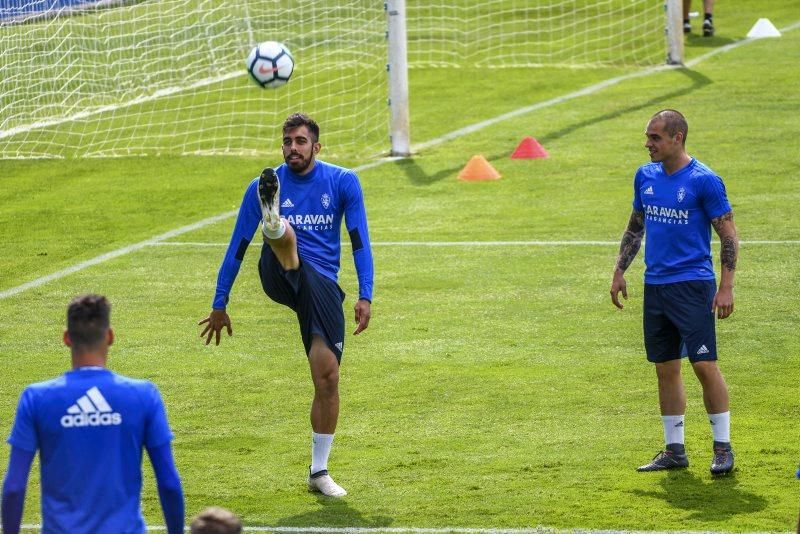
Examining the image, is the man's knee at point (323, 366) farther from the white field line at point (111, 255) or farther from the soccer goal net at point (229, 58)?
the soccer goal net at point (229, 58)

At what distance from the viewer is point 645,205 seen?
9.02 m

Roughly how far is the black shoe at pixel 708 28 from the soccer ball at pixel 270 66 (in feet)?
36.2

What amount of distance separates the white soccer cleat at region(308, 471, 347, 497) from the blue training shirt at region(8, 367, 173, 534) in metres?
3.22

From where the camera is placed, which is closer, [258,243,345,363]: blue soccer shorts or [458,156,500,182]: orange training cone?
[258,243,345,363]: blue soccer shorts

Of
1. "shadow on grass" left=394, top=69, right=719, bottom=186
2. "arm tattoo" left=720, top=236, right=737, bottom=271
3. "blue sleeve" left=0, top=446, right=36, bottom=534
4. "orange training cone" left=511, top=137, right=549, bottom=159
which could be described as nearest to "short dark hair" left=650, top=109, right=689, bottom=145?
"arm tattoo" left=720, top=236, right=737, bottom=271

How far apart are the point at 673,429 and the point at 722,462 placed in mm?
358

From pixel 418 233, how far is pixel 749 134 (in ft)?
19.6

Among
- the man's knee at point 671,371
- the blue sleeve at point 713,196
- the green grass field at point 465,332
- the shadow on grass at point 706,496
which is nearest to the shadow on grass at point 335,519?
the green grass field at point 465,332

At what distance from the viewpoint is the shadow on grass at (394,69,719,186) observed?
61.0 feet

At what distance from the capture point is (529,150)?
19.3 meters

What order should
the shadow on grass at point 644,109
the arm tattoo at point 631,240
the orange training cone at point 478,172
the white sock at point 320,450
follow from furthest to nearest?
the shadow on grass at point 644,109, the orange training cone at point 478,172, the arm tattoo at point 631,240, the white sock at point 320,450

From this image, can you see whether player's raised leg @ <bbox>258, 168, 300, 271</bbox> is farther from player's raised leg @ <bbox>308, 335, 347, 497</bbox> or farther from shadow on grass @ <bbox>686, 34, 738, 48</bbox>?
shadow on grass @ <bbox>686, 34, 738, 48</bbox>

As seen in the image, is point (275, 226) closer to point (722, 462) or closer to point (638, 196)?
point (638, 196)

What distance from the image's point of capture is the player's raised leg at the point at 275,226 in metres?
7.88
